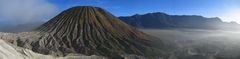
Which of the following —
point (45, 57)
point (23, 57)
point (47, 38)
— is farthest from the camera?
point (47, 38)

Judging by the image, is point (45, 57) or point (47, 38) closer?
point (45, 57)

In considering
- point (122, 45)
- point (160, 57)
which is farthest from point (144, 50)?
point (160, 57)

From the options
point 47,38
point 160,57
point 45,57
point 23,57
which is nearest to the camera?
point 23,57

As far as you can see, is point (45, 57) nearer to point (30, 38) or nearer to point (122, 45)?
point (30, 38)

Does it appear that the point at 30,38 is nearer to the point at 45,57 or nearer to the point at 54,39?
the point at 54,39

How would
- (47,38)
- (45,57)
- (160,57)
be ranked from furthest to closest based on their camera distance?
(47,38), (160,57), (45,57)

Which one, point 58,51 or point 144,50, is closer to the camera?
point 58,51

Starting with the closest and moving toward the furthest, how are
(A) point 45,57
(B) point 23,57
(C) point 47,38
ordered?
(B) point 23,57 → (A) point 45,57 → (C) point 47,38

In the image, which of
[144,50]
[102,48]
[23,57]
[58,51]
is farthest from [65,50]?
[23,57]
